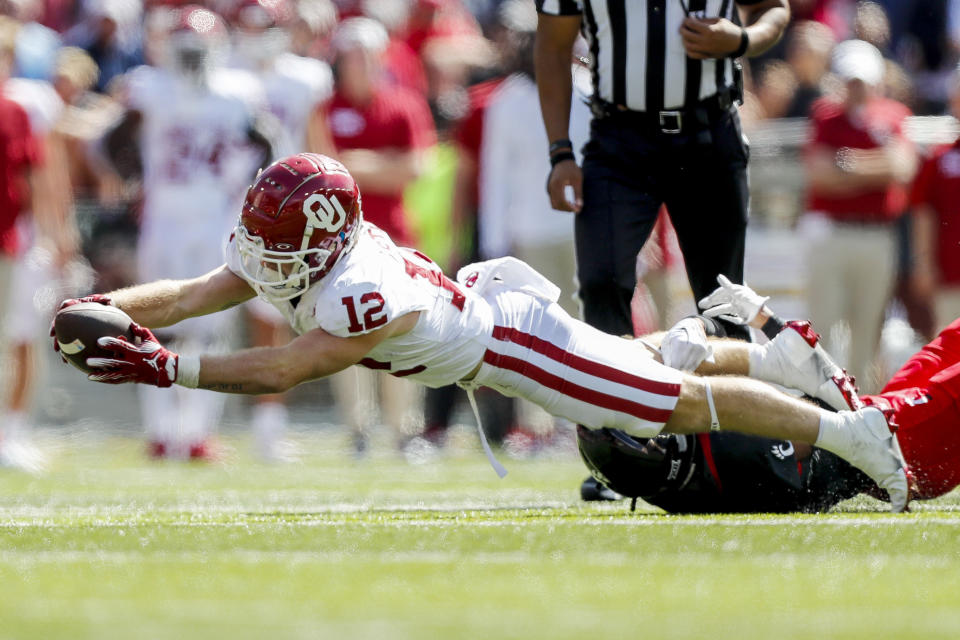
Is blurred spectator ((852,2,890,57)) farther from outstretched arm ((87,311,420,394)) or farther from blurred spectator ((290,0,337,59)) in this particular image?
outstretched arm ((87,311,420,394))

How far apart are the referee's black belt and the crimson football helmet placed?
1209mm

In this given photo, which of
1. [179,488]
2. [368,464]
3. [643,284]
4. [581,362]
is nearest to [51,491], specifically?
[179,488]

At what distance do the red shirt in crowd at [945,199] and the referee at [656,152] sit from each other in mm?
3414

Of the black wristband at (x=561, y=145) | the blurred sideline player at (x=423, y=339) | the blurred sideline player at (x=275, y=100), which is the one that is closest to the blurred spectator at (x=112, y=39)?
the blurred sideline player at (x=275, y=100)

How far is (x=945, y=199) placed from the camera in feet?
27.5

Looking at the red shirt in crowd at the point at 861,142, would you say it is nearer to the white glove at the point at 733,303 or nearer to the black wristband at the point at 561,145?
the black wristband at the point at 561,145

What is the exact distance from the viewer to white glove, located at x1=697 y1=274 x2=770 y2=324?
496cm

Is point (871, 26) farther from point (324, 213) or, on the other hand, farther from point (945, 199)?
point (324, 213)

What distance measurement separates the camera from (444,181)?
9773 millimetres

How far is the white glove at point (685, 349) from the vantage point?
4.77 meters

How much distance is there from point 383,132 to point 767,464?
4540mm

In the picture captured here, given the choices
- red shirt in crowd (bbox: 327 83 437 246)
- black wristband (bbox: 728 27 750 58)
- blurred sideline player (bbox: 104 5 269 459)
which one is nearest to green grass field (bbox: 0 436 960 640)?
black wristband (bbox: 728 27 750 58)

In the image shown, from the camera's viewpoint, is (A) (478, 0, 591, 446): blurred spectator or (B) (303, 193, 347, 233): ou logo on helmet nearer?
(B) (303, 193, 347, 233): ou logo on helmet

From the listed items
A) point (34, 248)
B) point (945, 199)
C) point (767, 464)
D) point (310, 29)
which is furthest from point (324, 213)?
point (310, 29)
